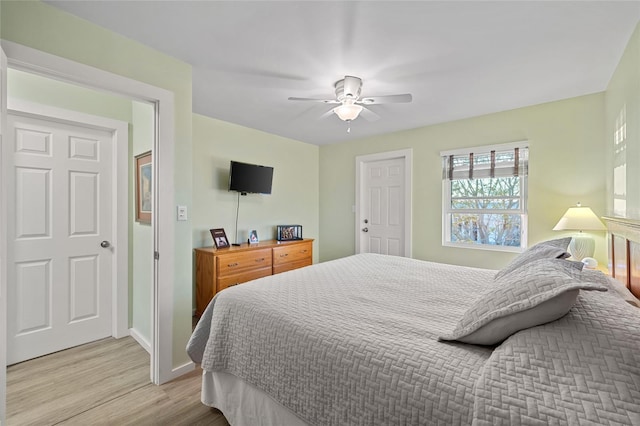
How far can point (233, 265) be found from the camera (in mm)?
3258

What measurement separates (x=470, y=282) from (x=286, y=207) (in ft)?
10.1

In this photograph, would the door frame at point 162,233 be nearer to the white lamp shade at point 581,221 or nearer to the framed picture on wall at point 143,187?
the framed picture on wall at point 143,187

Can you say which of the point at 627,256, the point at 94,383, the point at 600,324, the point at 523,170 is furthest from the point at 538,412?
the point at 523,170

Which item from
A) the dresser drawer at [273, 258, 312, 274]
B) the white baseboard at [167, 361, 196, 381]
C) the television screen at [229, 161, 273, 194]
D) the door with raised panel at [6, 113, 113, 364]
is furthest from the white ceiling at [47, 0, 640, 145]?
the white baseboard at [167, 361, 196, 381]

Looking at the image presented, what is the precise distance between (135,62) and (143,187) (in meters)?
1.20

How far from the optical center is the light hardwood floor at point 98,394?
1.71 m

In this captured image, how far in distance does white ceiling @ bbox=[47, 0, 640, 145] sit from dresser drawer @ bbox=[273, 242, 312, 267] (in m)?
1.91

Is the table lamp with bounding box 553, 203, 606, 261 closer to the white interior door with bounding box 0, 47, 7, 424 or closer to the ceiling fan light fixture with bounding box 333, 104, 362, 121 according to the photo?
the ceiling fan light fixture with bounding box 333, 104, 362, 121

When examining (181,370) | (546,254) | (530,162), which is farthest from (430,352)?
Answer: (530,162)

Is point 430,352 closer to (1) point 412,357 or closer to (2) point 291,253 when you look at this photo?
(1) point 412,357

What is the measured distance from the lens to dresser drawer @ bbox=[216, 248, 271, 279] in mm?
3147

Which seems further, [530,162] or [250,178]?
[250,178]

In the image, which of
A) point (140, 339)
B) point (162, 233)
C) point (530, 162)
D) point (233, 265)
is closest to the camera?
point (162, 233)

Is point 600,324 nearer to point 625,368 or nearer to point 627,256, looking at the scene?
point 625,368
